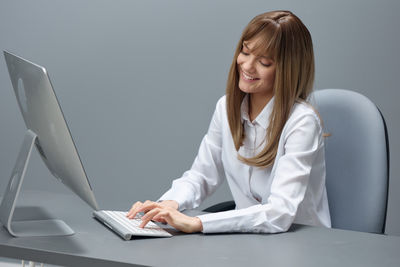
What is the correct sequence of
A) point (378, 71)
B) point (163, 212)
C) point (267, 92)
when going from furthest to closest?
1. point (378, 71)
2. point (267, 92)
3. point (163, 212)

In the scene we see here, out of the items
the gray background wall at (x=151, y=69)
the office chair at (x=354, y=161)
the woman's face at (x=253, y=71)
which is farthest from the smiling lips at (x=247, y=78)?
the gray background wall at (x=151, y=69)

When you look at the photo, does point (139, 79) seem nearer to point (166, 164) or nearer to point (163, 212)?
point (166, 164)

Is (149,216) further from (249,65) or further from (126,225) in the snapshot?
(249,65)

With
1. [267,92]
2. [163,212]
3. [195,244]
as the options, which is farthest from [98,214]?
[267,92]

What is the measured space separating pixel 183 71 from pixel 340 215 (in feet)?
3.85

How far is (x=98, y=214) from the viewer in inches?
55.0

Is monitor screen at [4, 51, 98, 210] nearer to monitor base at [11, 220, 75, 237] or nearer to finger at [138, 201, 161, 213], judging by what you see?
monitor base at [11, 220, 75, 237]

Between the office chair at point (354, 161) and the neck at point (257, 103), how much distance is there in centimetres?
14

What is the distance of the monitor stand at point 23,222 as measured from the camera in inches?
49.0

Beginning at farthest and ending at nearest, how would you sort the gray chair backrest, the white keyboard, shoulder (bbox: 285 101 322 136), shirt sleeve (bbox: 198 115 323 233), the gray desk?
the gray chair backrest, shoulder (bbox: 285 101 322 136), shirt sleeve (bbox: 198 115 323 233), the white keyboard, the gray desk

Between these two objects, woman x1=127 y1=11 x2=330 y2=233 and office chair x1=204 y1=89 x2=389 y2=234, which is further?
office chair x1=204 y1=89 x2=389 y2=234

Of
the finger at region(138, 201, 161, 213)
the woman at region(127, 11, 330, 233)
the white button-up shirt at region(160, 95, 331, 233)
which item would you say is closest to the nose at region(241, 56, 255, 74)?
the woman at region(127, 11, 330, 233)

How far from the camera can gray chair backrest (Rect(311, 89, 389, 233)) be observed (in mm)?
1692

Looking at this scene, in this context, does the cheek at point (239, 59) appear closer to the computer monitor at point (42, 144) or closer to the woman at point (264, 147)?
the woman at point (264, 147)
